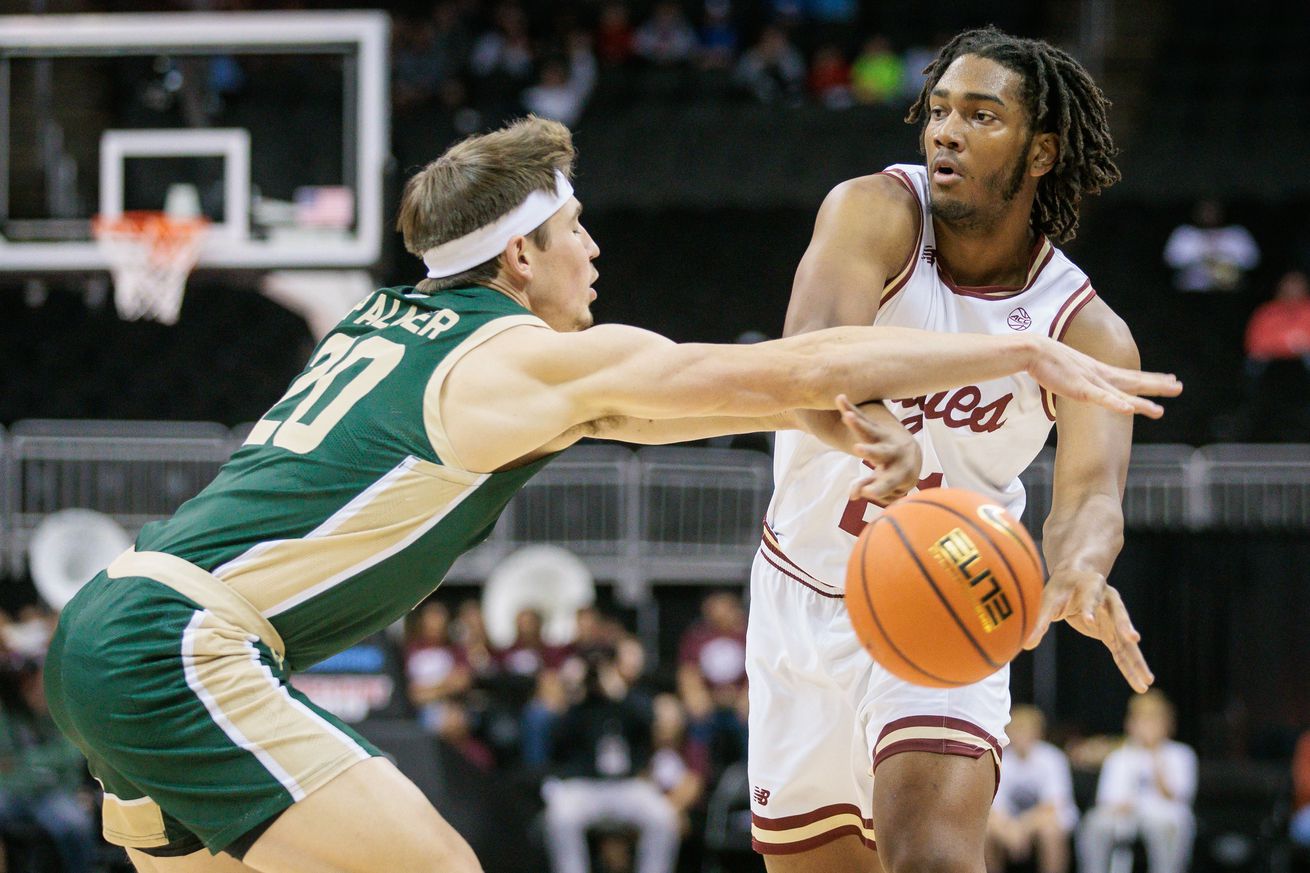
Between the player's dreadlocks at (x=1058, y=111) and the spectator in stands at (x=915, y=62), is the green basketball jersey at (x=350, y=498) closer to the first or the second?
the player's dreadlocks at (x=1058, y=111)

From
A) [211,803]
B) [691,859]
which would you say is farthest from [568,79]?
[211,803]

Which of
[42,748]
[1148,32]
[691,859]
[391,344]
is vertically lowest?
[691,859]

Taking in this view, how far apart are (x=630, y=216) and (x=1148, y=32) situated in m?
5.91

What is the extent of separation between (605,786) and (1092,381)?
27.6 feet

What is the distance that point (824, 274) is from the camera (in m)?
4.51

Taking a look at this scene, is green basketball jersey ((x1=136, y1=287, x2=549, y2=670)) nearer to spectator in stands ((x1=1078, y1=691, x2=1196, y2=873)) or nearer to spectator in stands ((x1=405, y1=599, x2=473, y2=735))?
spectator in stands ((x1=405, y1=599, x2=473, y2=735))

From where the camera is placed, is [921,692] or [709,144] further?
[709,144]

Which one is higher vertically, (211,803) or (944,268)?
(944,268)

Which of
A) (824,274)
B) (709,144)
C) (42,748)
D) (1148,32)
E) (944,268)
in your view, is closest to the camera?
(824,274)

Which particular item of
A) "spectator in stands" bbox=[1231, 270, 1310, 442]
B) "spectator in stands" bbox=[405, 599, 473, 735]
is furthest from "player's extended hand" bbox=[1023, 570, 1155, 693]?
"spectator in stands" bbox=[1231, 270, 1310, 442]

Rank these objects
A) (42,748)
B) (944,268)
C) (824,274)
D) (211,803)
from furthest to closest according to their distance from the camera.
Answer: (42,748) → (944,268) → (824,274) → (211,803)

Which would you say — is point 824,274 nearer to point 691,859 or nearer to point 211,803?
point 211,803

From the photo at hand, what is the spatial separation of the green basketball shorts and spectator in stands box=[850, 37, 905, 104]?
14.6 metres

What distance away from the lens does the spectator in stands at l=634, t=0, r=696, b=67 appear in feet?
59.4
